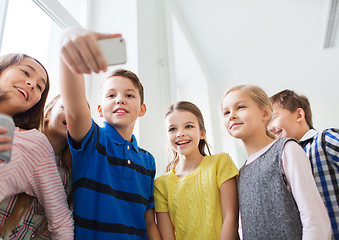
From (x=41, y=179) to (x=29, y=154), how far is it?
8cm

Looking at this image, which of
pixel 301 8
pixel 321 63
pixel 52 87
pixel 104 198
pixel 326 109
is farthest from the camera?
pixel 326 109

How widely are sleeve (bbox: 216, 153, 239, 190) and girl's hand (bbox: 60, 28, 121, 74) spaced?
2.09ft

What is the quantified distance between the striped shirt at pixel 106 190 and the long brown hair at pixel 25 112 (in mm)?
168

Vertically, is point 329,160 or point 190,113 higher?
Result: point 190,113

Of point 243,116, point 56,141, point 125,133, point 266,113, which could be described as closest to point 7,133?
point 56,141

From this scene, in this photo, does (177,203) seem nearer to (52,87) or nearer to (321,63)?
(52,87)

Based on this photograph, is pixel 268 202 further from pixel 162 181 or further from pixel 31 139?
pixel 31 139

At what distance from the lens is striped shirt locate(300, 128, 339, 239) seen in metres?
0.95

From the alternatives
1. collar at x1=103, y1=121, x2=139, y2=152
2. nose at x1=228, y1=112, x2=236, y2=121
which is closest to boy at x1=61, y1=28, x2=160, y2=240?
collar at x1=103, y1=121, x2=139, y2=152

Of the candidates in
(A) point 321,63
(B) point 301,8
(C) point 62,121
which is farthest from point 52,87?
Result: (A) point 321,63

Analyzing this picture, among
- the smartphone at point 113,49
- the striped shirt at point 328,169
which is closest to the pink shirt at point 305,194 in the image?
the striped shirt at point 328,169

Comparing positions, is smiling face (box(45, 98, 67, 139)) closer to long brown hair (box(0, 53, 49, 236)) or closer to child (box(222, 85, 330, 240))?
long brown hair (box(0, 53, 49, 236))

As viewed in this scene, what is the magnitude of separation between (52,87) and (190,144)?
0.73m

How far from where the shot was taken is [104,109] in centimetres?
93
